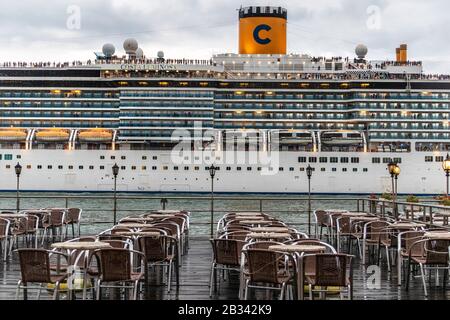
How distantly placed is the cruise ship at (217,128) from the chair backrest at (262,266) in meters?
40.6

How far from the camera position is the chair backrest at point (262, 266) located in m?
6.85

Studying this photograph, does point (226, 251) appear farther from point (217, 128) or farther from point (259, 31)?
point (259, 31)

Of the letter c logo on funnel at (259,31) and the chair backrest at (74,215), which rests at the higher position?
the letter c logo on funnel at (259,31)

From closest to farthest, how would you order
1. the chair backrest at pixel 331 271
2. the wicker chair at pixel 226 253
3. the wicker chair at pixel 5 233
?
the chair backrest at pixel 331 271 → the wicker chair at pixel 226 253 → the wicker chair at pixel 5 233

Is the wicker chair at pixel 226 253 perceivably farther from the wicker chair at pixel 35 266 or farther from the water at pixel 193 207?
the water at pixel 193 207

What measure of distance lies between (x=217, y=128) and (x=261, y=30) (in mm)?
10134

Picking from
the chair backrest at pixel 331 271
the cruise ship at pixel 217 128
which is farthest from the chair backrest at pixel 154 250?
the cruise ship at pixel 217 128

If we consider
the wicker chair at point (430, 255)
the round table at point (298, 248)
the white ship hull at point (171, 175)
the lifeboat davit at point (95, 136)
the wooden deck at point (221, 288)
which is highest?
the lifeboat davit at point (95, 136)

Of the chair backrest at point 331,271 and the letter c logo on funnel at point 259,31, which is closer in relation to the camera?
the chair backrest at point 331,271

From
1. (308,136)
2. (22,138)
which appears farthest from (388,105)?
(22,138)

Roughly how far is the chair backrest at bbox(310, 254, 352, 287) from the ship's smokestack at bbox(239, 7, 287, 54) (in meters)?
49.3
